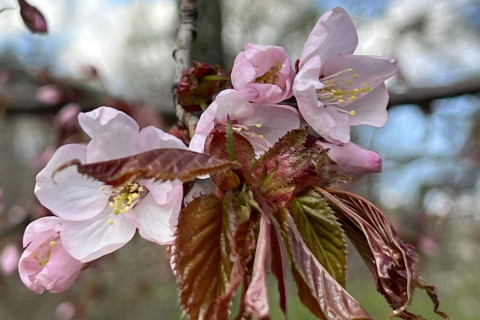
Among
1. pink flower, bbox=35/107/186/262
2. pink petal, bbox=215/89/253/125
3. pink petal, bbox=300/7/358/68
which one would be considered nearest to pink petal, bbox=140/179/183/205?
pink flower, bbox=35/107/186/262

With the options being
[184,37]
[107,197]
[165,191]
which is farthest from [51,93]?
[165,191]

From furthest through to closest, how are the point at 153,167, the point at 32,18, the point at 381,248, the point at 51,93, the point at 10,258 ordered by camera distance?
1. the point at 10,258
2. the point at 51,93
3. the point at 32,18
4. the point at 381,248
5. the point at 153,167

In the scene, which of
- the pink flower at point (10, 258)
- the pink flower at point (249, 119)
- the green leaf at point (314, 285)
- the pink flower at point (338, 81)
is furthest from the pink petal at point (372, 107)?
the pink flower at point (10, 258)

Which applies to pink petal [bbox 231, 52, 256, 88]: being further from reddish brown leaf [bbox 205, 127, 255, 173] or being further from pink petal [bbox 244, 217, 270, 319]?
pink petal [bbox 244, 217, 270, 319]

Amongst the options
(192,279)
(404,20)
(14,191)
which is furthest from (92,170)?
(14,191)

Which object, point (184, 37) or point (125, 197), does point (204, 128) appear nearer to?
point (125, 197)

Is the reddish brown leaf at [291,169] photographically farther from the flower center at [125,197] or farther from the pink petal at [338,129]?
the flower center at [125,197]
